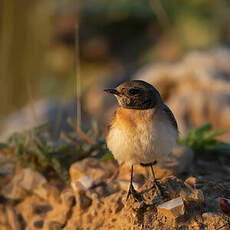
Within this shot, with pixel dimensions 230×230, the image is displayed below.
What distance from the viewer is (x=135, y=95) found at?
162 inches

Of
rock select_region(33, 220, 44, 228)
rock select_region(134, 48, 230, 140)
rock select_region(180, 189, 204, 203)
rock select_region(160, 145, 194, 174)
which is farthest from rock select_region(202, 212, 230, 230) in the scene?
rock select_region(134, 48, 230, 140)

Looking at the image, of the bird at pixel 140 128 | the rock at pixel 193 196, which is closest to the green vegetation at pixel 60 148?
the bird at pixel 140 128

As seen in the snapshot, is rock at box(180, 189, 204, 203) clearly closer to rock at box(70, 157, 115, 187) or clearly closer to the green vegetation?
rock at box(70, 157, 115, 187)

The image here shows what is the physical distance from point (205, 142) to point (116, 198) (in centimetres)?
143

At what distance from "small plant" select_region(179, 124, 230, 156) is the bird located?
1.11 metres

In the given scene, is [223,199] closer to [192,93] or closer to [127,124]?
[127,124]

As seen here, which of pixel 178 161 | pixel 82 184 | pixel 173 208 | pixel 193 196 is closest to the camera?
pixel 173 208

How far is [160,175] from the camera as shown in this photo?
187 inches

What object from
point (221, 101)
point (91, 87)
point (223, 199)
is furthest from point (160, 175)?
point (91, 87)

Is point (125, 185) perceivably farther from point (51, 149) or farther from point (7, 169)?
point (7, 169)

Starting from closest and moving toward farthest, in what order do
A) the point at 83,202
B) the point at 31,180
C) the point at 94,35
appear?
the point at 83,202, the point at 31,180, the point at 94,35

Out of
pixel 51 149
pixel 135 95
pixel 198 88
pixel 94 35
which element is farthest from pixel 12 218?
pixel 94 35

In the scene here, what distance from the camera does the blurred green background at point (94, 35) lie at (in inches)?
501

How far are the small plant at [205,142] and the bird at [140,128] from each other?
1.11 meters
